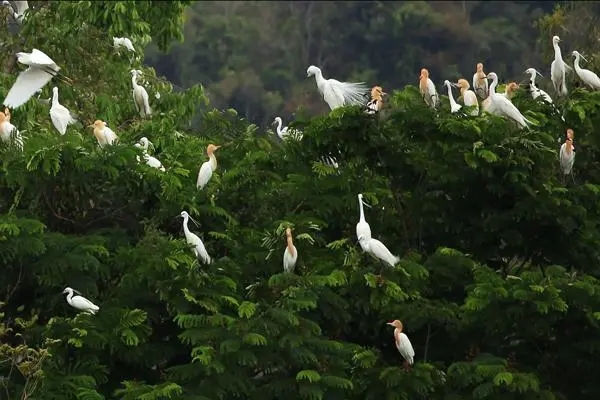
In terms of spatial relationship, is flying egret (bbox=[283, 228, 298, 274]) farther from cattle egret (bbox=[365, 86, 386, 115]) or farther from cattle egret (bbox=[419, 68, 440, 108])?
cattle egret (bbox=[419, 68, 440, 108])

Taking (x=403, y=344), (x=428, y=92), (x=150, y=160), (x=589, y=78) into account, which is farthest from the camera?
(x=589, y=78)

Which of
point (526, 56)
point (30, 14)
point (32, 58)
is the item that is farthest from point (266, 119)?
point (32, 58)

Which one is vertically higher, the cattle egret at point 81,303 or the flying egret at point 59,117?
the cattle egret at point 81,303

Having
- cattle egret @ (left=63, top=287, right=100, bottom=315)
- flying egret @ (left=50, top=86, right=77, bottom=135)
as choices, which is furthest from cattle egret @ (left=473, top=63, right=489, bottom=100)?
cattle egret @ (left=63, top=287, right=100, bottom=315)

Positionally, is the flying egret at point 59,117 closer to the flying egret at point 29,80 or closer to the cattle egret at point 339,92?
the flying egret at point 29,80

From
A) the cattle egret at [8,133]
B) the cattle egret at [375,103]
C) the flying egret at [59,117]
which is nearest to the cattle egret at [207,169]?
the cattle egret at [375,103]

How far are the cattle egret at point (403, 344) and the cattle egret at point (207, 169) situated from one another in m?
1.68

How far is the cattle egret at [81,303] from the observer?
8891 millimetres

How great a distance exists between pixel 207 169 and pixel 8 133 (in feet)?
4.09

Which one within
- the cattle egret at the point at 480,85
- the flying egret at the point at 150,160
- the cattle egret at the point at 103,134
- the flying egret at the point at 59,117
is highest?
the flying egret at the point at 150,160

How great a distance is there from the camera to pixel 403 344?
8.77 metres

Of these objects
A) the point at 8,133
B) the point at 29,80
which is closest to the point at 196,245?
the point at 8,133

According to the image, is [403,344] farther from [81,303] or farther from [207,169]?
[207,169]

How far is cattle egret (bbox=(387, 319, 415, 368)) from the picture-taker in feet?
28.7
